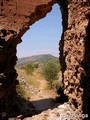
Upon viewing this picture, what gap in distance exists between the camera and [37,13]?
15.7 meters

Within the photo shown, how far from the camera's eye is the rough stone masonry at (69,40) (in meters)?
14.3

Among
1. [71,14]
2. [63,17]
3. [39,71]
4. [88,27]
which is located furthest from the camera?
[39,71]

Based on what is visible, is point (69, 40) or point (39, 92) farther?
point (39, 92)

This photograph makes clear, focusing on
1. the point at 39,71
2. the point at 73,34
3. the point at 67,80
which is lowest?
the point at 39,71

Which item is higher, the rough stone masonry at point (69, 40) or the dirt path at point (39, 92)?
the rough stone masonry at point (69, 40)

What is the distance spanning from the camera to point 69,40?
15734mm

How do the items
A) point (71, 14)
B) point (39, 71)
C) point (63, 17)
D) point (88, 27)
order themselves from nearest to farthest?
point (88, 27), point (71, 14), point (63, 17), point (39, 71)

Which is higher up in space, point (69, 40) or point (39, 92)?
point (69, 40)

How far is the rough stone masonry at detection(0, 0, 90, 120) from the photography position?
14.3m

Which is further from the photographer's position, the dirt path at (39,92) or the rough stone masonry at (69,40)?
the dirt path at (39,92)

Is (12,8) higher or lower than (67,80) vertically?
higher

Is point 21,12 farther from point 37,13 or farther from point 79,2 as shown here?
point 79,2

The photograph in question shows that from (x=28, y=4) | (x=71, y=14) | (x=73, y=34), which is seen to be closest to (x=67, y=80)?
(x=73, y=34)

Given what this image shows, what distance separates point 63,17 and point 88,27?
4.19 meters
